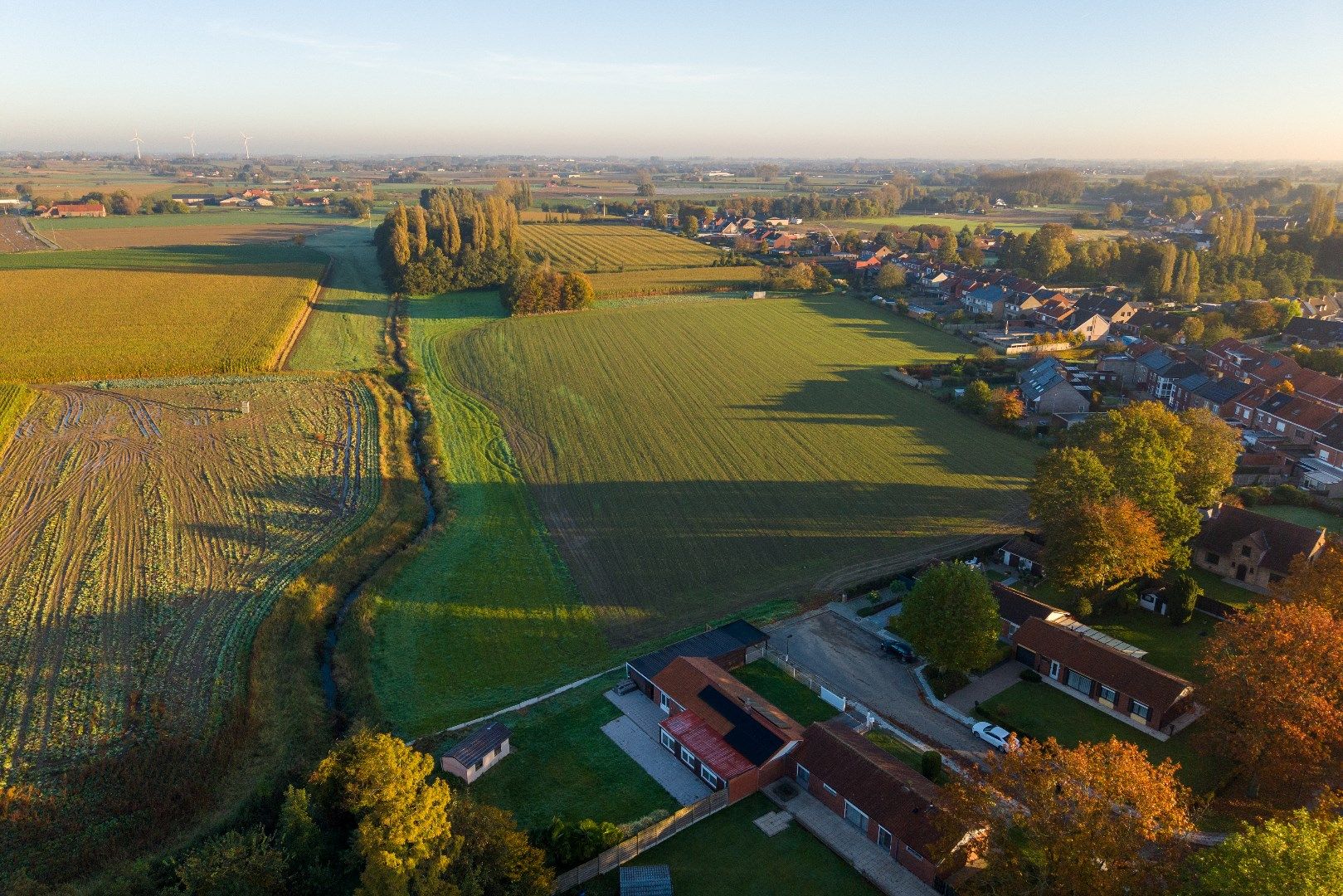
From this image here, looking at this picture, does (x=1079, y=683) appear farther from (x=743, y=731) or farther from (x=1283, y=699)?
(x=743, y=731)

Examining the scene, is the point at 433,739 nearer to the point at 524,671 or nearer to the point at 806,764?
the point at 524,671

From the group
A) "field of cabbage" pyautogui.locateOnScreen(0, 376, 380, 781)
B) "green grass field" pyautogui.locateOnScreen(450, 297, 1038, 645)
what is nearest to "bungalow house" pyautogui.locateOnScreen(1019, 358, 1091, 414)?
"green grass field" pyautogui.locateOnScreen(450, 297, 1038, 645)

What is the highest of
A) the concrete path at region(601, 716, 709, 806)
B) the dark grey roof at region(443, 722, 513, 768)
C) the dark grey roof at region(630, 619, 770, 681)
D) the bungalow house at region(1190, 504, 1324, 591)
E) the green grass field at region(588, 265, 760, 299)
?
the green grass field at region(588, 265, 760, 299)

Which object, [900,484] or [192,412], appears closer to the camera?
[900,484]

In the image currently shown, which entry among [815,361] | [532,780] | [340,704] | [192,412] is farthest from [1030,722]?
[192,412]

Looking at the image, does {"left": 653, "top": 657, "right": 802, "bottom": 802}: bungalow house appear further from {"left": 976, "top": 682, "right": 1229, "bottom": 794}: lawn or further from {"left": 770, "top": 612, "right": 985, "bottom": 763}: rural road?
{"left": 976, "top": 682, "right": 1229, "bottom": 794}: lawn

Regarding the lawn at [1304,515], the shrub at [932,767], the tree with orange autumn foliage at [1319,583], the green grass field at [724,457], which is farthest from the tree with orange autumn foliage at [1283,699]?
the lawn at [1304,515]

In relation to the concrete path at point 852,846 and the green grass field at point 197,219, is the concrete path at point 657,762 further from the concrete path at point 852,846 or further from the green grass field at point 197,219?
the green grass field at point 197,219
